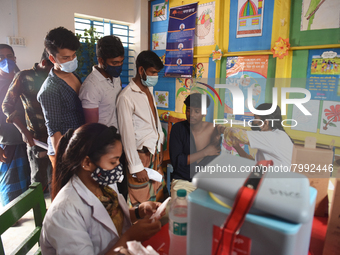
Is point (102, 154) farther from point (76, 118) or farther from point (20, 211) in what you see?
point (76, 118)

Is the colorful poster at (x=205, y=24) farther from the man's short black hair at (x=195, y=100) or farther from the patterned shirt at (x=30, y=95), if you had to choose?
the patterned shirt at (x=30, y=95)

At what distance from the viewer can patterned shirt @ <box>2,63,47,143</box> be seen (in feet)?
6.51

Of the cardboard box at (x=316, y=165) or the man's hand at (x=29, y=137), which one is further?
the man's hand at (x=29, y=137)

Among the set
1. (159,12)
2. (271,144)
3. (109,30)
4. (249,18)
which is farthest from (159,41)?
(271,144)

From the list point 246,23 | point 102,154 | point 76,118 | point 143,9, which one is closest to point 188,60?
point 246,23

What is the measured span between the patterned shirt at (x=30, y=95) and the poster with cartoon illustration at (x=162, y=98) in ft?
5.50

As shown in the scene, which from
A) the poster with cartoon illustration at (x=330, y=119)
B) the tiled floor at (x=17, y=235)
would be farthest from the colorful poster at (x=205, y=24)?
the tiled floor at (x=17, y=235)

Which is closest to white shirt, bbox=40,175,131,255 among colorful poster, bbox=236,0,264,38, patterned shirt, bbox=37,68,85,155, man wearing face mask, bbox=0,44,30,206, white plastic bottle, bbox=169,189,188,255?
white plastic bottle, bbox=169,189,188,255

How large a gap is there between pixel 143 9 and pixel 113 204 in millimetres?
3114

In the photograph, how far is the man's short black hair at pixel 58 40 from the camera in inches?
58.7

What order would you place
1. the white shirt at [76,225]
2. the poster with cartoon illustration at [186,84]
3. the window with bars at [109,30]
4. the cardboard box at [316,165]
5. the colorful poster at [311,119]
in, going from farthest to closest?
the window with bars at [109,30], the poster with cartoon illustration at [186,84], the colorful poster at [311,119], the cardboard box at [316,165], the white shirt at [76,225]

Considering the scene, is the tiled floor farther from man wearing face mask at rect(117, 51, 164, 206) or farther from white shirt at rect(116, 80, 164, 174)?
white shirt at rect(116, 80, 164, 174)

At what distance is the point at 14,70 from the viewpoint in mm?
2375

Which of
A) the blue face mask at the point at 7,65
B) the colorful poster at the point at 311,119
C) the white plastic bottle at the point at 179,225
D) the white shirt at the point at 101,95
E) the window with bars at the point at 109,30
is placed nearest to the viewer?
the white plastic bottle at the point at 179,225
